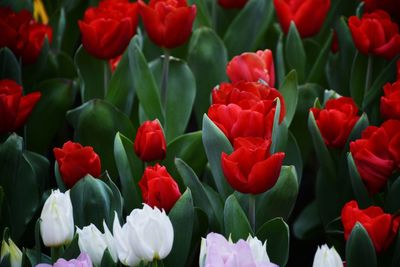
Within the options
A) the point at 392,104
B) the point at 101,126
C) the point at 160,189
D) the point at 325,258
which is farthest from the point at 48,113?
the point at 325,258

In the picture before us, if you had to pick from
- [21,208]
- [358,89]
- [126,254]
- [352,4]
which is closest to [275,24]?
[352,4]

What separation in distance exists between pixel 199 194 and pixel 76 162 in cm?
18

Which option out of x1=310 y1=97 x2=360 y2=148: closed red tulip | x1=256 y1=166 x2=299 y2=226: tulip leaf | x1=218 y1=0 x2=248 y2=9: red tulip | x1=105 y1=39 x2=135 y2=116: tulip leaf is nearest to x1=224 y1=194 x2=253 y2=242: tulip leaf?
x1=256 y1=166 x2=299 y2=226: tulip leaf

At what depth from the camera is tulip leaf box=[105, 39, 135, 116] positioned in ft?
4.71

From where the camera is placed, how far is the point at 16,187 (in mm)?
1246

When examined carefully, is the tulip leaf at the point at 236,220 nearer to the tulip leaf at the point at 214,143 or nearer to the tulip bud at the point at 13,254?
the tulip leaf at the point at 214,143

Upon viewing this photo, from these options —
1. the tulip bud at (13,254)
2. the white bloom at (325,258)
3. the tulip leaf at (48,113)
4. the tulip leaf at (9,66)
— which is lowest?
the tulip leaf at (48,113)

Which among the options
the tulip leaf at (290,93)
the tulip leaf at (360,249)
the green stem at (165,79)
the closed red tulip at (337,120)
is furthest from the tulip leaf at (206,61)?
the tulip leaf at (360,249)

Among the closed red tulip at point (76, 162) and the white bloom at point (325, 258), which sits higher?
the white bloom at point (325, 258)

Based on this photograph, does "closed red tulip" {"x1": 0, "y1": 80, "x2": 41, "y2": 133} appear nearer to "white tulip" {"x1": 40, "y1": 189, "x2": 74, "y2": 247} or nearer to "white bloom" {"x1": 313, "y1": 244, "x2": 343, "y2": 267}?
"white tulip" {"x1": 40, "y1": 189, "x2": 74, "y2": 247}

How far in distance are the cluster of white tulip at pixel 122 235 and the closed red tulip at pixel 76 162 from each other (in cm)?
12

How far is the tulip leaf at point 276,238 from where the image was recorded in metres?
1.07

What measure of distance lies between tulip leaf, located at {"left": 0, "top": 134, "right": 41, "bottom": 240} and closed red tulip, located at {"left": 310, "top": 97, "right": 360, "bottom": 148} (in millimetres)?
442

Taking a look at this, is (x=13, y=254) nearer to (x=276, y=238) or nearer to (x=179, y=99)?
(x=276, y=238)
